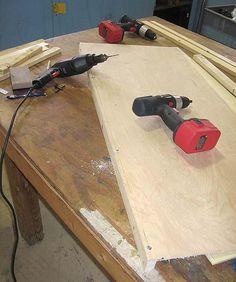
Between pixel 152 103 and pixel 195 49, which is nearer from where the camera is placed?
pixel 152 103

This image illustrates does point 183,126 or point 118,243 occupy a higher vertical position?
point 183,126

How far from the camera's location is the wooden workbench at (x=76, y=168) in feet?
1.57

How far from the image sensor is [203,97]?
2.69 feet

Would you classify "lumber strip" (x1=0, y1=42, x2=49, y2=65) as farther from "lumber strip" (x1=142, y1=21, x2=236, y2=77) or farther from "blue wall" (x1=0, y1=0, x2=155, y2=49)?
"blue wall" (x1=0, y1=0, x2=155, y2=49)

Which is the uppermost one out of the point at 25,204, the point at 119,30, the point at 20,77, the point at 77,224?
the point at 119,30

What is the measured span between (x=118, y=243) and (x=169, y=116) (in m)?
0.31

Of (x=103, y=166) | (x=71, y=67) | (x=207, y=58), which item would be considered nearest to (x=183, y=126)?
(x=103, y=166)

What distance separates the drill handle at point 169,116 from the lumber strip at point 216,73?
1.10 ft

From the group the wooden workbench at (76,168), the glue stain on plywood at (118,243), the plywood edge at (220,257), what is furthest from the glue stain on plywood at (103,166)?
the plywood edge at (220,257)

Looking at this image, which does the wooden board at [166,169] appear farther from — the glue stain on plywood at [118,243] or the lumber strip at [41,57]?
the lumber strip at [41,57]

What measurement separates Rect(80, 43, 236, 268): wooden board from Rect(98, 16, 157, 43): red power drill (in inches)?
10.4

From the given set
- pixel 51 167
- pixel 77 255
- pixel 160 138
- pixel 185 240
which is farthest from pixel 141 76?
pixel 77 255

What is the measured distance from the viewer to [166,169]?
0.58 m

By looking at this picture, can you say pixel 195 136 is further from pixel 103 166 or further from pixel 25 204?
pixel 25 204
